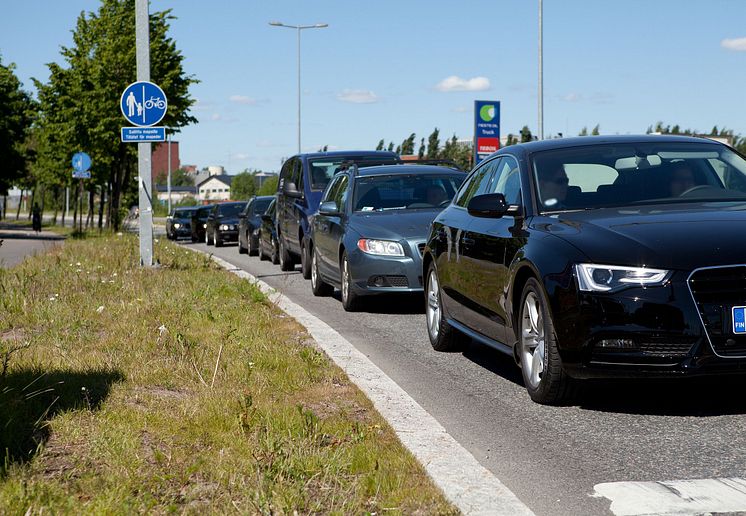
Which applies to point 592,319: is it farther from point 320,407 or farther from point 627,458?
Result: point 320,407

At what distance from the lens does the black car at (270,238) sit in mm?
23611

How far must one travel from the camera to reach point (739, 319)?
5992 millimetres

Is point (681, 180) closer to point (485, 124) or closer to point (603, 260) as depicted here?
point (603, 260)

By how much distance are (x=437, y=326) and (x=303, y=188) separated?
10.4 m

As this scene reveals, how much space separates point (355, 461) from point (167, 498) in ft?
2.90

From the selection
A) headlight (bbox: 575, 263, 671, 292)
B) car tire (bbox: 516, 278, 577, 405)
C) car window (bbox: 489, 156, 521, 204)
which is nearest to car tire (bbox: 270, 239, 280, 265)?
car window (bbox: 489, 156, 521, 204)

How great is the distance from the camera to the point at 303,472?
4.82 m

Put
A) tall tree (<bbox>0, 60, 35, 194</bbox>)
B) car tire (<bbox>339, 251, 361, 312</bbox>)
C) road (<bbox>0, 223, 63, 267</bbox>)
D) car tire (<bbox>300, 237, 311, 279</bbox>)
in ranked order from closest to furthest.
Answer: car tire (<bbox>339, 251, 361, 312</bbox>), car tire (<bbox>300, 237, 311, 279</bbox>), road (<bbox>0, 223, 63, 267</bbox>), tall tree (<bbox>0, 60, 35, 194</bbox>)

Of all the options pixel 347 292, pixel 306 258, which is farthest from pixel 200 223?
pixel 347 292

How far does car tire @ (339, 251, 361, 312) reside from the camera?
42.7 feet

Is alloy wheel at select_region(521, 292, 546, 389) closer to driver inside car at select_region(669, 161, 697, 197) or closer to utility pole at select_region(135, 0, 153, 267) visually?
driver inside car at select_region(669, 161, 697, 197)

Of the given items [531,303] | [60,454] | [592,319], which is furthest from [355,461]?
[531,303]

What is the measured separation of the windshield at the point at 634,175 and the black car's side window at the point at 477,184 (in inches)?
35.5

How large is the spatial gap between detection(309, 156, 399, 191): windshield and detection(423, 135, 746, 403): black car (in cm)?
1058
